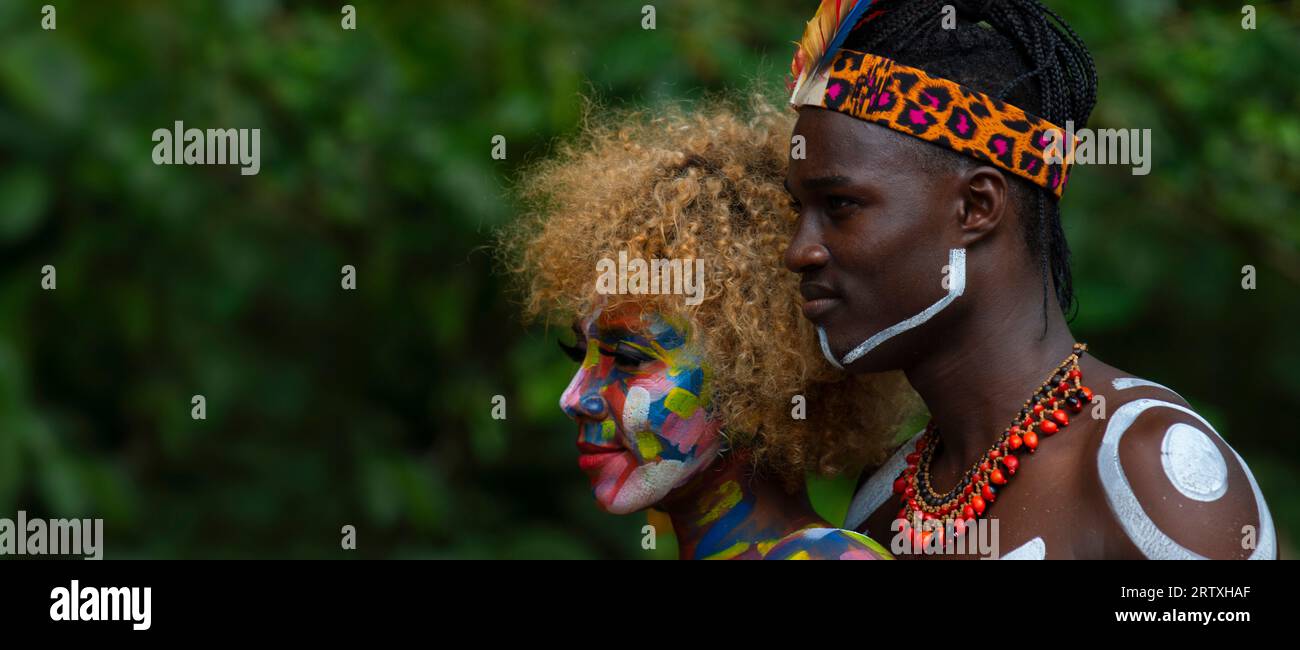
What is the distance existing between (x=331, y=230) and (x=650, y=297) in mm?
4019

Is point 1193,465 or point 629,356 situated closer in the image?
point 1193,465

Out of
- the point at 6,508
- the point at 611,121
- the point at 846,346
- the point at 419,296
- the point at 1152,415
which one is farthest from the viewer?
the point at 419,296

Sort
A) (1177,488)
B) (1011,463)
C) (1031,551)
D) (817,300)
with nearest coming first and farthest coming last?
(1177,488) < (1031,551) < (1011,463) < (817,300)

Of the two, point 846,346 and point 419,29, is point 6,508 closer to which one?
point 419,29

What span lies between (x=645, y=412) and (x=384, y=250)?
10.9ft

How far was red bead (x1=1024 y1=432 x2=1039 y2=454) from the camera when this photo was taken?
254 cm

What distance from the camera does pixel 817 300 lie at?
8.74 ft

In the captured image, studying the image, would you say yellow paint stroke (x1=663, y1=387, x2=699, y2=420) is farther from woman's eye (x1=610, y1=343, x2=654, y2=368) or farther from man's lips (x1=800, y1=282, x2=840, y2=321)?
man's lips (x1=800, y1=282, x2=840, y2=321)

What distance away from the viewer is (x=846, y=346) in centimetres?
265

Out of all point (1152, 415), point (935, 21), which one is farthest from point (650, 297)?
point (1152, 415)

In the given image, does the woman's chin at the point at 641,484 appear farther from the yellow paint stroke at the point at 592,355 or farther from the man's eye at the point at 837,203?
the man's eye at the point at 837,203

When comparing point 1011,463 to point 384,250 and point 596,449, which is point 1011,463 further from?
point 384,250

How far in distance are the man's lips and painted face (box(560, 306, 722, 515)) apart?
272 millimetres

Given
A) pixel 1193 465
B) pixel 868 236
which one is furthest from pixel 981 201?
pixel 1193 465
